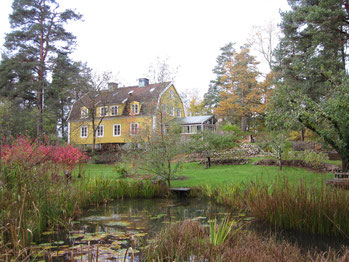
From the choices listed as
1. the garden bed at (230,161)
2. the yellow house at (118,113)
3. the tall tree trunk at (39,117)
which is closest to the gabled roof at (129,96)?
the yellow house at (118,113)

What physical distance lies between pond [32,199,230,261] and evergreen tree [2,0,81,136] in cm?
1858

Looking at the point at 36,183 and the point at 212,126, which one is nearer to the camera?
the point at 36,183

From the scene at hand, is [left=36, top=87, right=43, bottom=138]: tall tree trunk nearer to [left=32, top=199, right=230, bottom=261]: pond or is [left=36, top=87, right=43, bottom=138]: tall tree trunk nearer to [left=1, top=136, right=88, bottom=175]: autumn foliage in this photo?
[left=1, top=136, right=88, bottom=175]: autumn foliage

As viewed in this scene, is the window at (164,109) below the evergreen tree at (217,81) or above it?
below

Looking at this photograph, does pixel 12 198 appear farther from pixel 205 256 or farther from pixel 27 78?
pixel 27 78

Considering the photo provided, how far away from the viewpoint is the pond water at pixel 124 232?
4133mm

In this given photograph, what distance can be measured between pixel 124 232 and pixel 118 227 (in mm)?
487

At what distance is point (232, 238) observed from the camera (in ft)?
13.8

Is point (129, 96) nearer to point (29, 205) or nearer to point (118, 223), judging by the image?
point (118, 223)

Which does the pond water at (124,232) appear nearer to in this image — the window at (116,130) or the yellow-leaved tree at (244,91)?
the yellow-leaved tree at (244,91)

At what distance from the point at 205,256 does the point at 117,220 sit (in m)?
3.17

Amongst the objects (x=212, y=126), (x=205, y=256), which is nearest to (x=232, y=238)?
(x=205, y=256)

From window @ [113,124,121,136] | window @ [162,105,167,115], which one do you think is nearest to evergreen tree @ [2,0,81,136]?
window @ [113,124,121,136]

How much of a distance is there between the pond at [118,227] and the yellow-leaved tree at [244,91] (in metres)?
19.3
